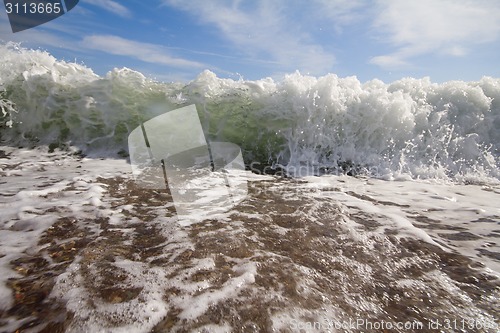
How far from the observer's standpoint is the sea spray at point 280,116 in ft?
21.5

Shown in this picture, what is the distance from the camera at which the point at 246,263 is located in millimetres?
2416

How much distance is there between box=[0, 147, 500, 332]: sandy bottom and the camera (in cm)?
181

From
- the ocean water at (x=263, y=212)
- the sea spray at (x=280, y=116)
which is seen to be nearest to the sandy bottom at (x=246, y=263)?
the ocean water at (x=263, y=212)

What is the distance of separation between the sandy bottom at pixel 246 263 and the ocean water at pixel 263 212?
Answer: 2 centimetres

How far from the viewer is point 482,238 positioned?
3145mm

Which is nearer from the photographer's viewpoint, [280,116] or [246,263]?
[246,263]

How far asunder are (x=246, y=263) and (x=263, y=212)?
1.23m

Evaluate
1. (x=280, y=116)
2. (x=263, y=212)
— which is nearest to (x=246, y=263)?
(x=263, y=212)

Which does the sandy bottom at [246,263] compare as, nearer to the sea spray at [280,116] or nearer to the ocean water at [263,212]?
the ocean water at [263,212]

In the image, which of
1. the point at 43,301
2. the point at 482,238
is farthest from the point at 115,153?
the point at 482,238

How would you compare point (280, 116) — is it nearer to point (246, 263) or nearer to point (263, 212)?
point (263, 212)

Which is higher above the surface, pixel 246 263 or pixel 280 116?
pixel 280 116

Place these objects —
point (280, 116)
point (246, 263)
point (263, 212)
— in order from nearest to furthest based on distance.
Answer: point (246, 263), point (263, 212), point (280, 116)

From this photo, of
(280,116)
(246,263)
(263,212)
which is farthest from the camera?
(280,116)
